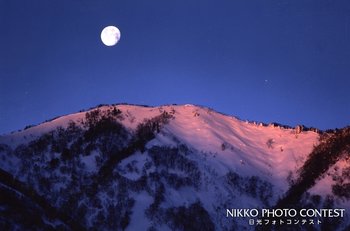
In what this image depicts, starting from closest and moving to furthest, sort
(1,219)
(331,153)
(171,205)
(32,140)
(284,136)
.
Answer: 1. (1,219)
2. (171,205)
3. (331,153)
4. (32,140)
5. (284,136)

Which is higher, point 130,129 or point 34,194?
point 130,129

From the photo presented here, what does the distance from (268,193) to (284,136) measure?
37738 mm

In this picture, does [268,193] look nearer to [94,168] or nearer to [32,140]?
[94,168]

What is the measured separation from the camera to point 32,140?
139 m

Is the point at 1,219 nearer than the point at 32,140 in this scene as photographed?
Yes

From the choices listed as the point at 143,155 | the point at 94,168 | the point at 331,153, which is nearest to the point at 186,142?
the point at 143,155

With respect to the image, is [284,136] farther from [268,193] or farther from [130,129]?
[130,129]

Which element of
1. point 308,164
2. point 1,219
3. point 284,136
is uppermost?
point 284,136

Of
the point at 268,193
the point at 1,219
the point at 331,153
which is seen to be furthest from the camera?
the point at 331,153

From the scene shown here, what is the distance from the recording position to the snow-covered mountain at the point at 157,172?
354 feet

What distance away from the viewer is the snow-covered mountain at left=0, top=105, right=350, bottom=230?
108 meters

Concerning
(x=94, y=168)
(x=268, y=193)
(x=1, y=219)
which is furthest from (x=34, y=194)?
(x=268, y=193)

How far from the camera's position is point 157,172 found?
12281cm

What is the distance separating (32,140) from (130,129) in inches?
1066
